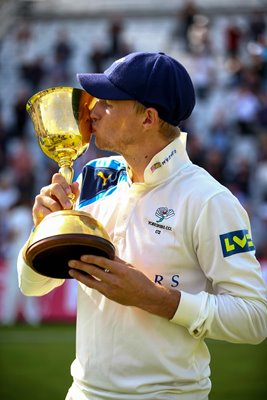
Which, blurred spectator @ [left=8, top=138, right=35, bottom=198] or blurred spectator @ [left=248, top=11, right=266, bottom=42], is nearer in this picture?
blurred spectator @ [left=8, top=138, right=35, bottom=198]

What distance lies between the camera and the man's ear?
2990 mm

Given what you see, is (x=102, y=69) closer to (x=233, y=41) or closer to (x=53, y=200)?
(x=233, y=41)

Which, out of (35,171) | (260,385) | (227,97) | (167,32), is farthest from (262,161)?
(260,385)

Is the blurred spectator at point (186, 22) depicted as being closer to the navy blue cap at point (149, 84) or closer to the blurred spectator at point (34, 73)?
the blurred spectator at point (34, 73)

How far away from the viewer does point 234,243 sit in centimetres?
287

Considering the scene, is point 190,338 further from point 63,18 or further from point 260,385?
point 63,18

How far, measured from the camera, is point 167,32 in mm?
17469

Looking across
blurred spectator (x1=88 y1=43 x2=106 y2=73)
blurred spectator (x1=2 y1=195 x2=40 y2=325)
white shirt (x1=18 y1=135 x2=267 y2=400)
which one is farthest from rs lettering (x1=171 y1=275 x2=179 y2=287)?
blurred spectator (x1=88 y1=43 x2=106 y2=73)

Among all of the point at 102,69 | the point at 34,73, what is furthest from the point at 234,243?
the point at 34,73

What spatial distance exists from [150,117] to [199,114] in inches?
489

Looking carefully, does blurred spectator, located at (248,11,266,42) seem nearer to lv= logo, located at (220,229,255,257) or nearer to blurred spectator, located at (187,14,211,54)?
blurred spectator, located at (187,14,211,54)

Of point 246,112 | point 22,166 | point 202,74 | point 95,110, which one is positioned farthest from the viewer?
point 202,74

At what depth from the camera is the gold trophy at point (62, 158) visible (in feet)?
8.84

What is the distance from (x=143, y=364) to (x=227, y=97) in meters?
12.8
